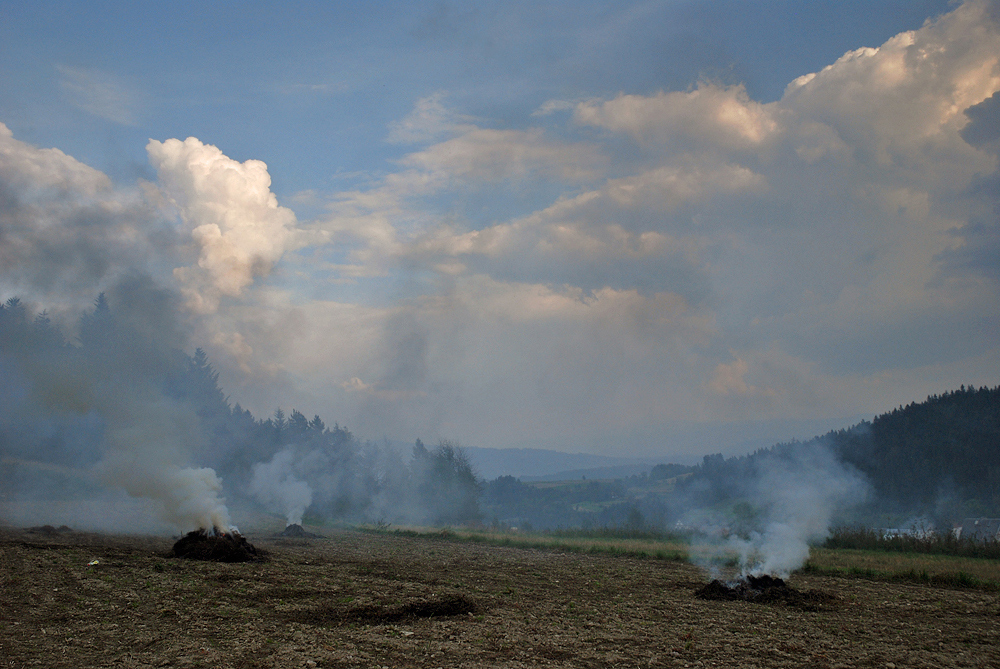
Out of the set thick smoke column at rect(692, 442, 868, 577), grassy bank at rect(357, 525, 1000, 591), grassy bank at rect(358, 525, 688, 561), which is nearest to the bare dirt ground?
thick smoke column at rect(692, 442, 868, 577)

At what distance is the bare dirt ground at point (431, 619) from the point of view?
12.8m

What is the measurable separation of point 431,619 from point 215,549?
41.5ft

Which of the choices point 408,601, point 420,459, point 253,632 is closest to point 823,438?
point 408,601

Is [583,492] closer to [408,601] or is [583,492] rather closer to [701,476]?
[701,476]

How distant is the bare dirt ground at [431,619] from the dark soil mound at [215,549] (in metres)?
1.15

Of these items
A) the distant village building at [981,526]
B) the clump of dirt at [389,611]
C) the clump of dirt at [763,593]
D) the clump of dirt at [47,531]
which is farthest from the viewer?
the distant village building at [981,526]

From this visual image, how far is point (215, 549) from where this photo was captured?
2441 cm

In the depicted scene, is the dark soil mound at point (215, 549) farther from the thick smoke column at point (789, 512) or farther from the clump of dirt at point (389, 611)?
the thick smoke column at point (789, 512)

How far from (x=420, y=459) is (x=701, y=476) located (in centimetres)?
4951

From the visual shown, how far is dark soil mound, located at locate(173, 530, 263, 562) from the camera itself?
24.2 metres

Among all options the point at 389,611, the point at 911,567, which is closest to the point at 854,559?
the point at 911,567

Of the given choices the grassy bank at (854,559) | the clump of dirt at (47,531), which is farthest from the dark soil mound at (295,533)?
the clump of dirt at (47,531)

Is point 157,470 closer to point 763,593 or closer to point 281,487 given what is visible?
point 763,593

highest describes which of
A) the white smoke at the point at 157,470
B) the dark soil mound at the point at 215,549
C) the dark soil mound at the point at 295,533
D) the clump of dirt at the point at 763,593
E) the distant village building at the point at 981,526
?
the white smoke at the point at 157,470
